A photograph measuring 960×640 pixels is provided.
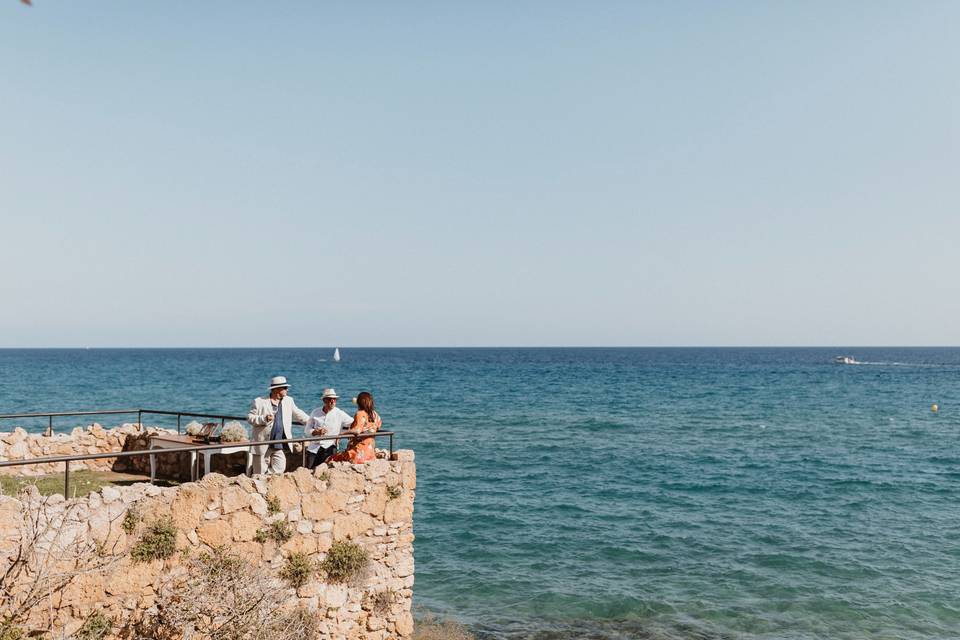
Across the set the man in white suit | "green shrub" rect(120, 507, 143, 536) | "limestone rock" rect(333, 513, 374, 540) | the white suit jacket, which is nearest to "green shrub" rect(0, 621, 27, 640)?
"green shrub" rect(120, 507, 143, 536)

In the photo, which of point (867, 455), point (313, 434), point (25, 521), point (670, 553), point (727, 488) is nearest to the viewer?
point (25, 521)

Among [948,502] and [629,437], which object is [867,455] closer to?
[948,502]

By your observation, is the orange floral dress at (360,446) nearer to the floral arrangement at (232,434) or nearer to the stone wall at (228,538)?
the stone wall at (228,538)

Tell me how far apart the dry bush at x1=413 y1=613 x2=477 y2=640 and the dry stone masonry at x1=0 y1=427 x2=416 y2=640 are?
A: 9.45 ft

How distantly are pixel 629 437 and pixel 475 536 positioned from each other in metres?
22.1

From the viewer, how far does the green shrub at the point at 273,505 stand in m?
10.6

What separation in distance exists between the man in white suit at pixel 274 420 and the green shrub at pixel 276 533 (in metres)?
2.05

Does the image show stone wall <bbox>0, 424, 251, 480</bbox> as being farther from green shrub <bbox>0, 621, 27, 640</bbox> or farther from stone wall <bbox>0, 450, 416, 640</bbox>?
green shrub <bbox>0, 621, 27, 640</bbox>

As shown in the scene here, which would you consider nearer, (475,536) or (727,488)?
(475,536)

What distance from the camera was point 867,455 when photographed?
37.0 metres

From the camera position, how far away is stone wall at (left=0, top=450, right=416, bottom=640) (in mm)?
8617

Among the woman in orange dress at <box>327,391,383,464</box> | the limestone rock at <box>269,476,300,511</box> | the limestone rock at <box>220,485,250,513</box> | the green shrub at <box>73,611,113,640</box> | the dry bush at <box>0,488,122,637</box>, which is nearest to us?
the dry bush at <box>0,488,122,637</box>

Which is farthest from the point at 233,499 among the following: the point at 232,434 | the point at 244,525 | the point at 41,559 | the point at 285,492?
the point at 232,434

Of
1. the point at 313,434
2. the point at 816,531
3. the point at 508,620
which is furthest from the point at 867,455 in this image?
the point at 313,434
